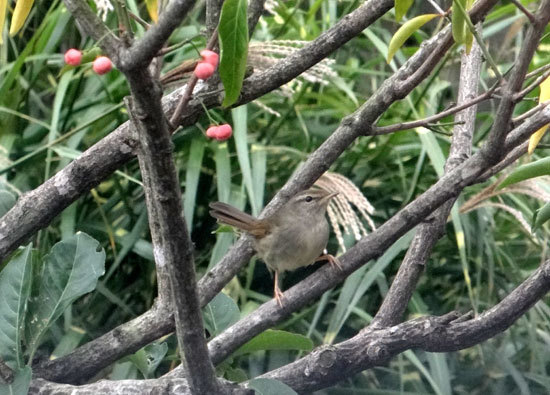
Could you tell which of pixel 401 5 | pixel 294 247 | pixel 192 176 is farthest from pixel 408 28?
pixel 192 176

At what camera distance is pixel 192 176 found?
2.89m

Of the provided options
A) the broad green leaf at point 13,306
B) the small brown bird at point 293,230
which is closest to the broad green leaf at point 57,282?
the broad green leaf at point 13,306

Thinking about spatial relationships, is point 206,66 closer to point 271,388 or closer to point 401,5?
point 401,5

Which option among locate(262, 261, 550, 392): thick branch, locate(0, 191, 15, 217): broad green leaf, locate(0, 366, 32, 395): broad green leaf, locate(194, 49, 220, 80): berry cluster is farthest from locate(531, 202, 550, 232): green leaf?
locate(0, 191, 15, 217): broad green leaf

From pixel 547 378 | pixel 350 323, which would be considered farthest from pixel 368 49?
pixel 547 378

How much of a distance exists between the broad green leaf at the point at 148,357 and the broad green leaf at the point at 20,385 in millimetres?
234

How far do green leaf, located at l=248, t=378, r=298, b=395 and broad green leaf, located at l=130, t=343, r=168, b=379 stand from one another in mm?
302

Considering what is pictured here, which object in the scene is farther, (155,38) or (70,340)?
(70,340)

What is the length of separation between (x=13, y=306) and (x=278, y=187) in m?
1.73

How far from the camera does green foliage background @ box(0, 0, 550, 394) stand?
2.76 m

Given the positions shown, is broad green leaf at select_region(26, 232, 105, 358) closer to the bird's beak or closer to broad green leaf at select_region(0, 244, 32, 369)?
broad green leaf at select_region(0, 244, 32, 369)

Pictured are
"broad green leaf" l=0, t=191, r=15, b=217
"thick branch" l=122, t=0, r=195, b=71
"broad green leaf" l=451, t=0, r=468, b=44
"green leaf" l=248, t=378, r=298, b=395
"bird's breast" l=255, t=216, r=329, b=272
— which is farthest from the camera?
"bird's breast" l=255, t=216, r=329, b=272

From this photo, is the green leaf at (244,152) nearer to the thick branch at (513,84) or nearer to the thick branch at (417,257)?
the thick branch at (417,257)

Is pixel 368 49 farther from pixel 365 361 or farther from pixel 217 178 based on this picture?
pixel 365 361
